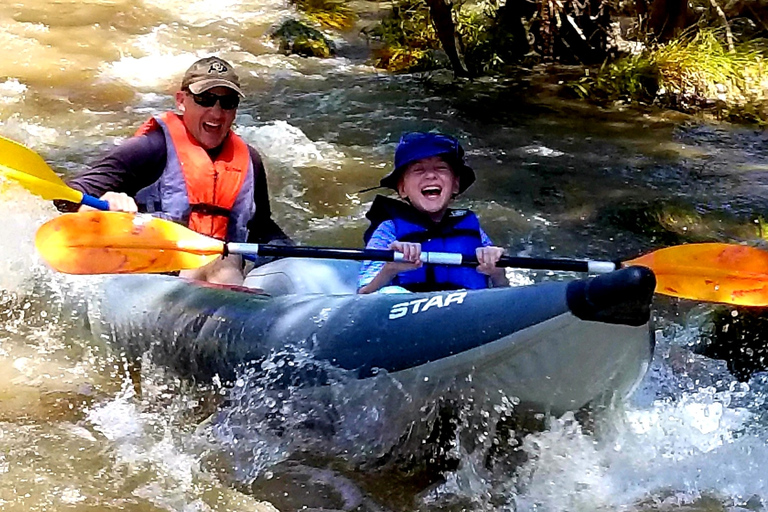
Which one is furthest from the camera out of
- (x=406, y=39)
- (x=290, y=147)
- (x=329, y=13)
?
(x=329, y=13)

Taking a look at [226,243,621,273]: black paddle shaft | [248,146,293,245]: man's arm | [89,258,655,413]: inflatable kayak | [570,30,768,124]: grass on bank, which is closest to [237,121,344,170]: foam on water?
[248,146,293,245]: man's arm

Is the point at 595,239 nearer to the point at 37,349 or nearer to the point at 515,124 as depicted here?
the point at 515,124

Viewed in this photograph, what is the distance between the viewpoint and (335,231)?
4.96 meters

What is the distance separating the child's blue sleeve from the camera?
10.6ft

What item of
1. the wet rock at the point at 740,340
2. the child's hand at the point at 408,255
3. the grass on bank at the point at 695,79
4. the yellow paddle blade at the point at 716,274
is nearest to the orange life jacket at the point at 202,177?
the child's hand at the point at 408,255

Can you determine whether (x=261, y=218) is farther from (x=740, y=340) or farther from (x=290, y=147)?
(x=290, y=147)

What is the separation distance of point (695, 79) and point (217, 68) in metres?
5.12

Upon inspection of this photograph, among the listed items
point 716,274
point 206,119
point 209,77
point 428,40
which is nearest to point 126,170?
point 206,119

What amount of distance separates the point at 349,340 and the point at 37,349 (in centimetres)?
150

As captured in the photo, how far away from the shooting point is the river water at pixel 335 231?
273 cm

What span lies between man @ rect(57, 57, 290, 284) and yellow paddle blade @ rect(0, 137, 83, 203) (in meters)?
0.12

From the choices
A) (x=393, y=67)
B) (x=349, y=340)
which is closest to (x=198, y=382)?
(x=349, y=340)

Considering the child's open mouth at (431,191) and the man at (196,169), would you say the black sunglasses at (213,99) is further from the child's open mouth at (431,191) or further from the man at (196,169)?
the child's open mouth at (431,191)

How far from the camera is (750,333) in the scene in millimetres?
3463
